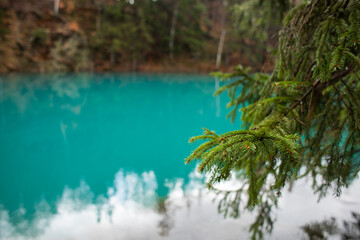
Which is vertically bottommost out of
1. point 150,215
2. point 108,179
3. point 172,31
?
point 150,215

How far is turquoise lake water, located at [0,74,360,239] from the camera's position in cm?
314

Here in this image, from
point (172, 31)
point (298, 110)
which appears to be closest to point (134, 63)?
point (172, 31)

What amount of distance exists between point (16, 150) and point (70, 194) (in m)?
2.73

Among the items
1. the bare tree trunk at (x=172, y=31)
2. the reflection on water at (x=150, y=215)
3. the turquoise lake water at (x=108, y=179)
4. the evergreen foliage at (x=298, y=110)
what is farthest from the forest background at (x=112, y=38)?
the evergreen foliage at (x=298, y=110)

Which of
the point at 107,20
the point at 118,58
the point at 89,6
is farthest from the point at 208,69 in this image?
the point at 89,6

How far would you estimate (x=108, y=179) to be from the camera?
4.55m

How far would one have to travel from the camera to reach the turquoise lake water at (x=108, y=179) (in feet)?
10.3

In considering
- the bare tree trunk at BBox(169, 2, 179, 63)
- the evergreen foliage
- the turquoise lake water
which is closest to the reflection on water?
the turquoise lake water

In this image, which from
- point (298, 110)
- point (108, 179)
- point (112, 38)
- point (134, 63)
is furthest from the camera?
point (134, 63)

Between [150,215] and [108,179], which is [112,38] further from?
[150,215]

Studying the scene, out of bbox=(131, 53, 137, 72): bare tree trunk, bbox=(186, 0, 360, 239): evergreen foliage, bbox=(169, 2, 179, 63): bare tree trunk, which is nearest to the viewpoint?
bbox=(186, 0, 360, 239): evergreen foliage

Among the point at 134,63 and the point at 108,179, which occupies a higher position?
the point at 134,63

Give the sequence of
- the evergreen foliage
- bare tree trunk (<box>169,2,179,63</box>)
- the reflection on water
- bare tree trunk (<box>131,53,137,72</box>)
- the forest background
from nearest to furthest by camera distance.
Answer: the evergreen foliage
the reflection on water
the forest background
bare tree trunk (<box>131,53,137,72</box>)
bare tree trunk (<box>169,2,179,63</box>)

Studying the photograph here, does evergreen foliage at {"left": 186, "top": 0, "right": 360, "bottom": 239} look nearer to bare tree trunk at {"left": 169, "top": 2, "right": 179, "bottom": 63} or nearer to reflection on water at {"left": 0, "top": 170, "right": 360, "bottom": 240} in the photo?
reflection on water at {"left": 0, "top": 170, "right": 360, "bottom": 240}
